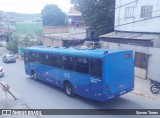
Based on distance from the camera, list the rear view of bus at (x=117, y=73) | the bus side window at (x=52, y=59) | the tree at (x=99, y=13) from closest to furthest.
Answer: the rear view of bus at (x=117, y=73), the bus side window at (x=52, y=59), the tree at (x=99, y=13)

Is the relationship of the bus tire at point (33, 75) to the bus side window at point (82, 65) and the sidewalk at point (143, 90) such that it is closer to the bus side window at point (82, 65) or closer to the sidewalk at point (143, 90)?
the bus side window at point (82, 65)

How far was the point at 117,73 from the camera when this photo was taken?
36.4 ft

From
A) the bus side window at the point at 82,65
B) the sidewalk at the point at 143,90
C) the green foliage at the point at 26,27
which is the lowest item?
the sidewalk at the point at 143,90

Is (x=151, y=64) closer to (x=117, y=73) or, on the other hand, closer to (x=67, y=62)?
(x=117, y=73)

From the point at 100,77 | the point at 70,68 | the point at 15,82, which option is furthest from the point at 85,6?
the point at 100,77

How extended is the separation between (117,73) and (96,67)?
1.16 m

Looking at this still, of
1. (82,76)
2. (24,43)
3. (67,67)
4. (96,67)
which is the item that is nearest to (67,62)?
(67,67)

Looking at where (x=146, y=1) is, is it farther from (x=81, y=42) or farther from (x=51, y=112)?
(x=51, y=112)

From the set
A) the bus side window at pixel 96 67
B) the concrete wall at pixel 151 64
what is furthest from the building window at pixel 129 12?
the bus side window at pixel 96 67

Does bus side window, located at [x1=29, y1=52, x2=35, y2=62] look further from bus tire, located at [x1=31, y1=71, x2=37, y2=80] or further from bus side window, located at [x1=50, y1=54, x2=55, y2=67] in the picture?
bus side window, located at [x1=50, y1=54, x2=55, y2=67]

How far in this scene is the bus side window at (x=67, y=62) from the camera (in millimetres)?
13072

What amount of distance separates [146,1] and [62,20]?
38152mm

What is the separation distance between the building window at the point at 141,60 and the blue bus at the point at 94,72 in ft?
17.9

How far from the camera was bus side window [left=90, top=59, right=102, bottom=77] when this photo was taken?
1073 centimetres
